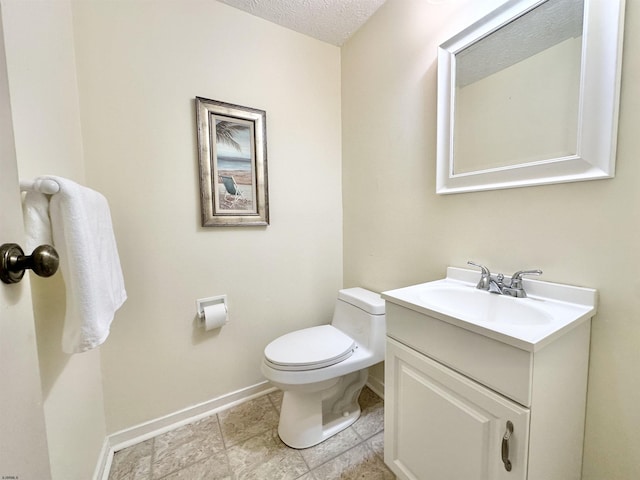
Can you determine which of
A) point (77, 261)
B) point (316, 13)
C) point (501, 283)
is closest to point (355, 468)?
point (501, 283)

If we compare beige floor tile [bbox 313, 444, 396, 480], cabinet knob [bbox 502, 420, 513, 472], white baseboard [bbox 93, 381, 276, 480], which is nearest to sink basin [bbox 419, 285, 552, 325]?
cabinet knob [bbox 502, 420, 513, 472]

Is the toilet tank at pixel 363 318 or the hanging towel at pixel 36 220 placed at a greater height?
the hanging towel at pixel 36 220

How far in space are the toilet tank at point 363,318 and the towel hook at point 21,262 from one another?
1183mm

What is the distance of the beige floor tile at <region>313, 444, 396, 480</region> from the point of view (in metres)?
1.13

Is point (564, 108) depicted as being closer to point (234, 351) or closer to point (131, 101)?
point (131, 101)

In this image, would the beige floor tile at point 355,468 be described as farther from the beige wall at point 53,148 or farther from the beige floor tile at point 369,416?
the beige wall at point 53,148

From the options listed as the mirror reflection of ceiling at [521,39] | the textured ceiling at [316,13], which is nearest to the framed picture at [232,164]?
the textured ceiling at [316,13]

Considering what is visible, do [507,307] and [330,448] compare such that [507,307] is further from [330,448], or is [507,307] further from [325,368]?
[330,448]

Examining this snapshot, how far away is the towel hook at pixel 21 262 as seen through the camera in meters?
0.41

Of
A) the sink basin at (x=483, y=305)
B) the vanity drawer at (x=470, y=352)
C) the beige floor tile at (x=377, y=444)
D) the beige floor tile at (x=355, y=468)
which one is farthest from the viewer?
the beige floor tile at (x=377, y=444)

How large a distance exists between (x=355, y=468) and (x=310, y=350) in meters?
0.54

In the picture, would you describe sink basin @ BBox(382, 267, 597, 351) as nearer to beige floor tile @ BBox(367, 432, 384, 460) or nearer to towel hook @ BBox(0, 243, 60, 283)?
beige floor tile @ BBox(367, 432, 384, 460)

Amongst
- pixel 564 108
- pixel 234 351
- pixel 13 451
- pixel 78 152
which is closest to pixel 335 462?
pixel 234 351

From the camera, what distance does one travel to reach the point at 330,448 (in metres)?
1.27
